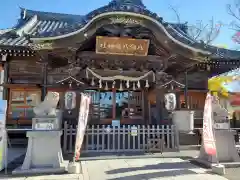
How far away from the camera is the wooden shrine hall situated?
8891 millimetres

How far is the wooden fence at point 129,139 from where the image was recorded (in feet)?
27.5

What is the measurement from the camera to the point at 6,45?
9984mm

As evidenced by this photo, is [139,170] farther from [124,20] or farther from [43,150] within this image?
[124,20]

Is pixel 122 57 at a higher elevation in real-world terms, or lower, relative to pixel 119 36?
lower

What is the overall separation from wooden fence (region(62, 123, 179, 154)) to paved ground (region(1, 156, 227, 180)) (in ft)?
3.14

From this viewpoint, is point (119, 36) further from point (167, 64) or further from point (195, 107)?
point (195, 107)

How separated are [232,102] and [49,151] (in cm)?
1945

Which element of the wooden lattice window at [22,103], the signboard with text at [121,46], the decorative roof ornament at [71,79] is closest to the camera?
the signboard with text at [121,46]

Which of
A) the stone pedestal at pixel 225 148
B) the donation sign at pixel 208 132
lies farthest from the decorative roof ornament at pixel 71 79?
the stone pedestal at pixel 225 148

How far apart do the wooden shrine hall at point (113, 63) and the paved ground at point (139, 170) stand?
3.32m

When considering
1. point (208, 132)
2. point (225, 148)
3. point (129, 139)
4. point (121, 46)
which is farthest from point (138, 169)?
point (121, 46)

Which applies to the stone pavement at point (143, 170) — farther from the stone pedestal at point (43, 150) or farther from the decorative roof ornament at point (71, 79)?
the decorative roof ornament at point (71, 79)

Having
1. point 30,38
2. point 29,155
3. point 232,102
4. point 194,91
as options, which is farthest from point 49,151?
point 232,102

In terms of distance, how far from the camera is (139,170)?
6.22m
